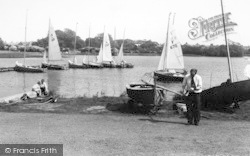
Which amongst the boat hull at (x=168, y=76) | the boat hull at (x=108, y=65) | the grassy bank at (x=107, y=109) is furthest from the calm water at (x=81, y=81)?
the boat hull at (x=108, y=65)

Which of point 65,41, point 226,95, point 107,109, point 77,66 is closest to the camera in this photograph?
point 226,95

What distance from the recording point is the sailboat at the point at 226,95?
10.7 m

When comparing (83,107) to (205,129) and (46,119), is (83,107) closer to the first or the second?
(46,119)

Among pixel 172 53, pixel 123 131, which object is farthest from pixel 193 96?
pixel 172 53

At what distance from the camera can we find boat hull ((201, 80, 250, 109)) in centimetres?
1066

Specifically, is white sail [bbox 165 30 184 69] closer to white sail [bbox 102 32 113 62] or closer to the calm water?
the calm water

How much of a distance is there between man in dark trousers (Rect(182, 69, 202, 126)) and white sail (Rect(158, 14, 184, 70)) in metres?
28.9

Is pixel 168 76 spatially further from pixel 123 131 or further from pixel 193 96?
pixel 123 131

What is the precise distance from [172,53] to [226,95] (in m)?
28.0

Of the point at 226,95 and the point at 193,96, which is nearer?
the point at 193,96

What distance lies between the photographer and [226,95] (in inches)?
432

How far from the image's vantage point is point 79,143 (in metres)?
6.79

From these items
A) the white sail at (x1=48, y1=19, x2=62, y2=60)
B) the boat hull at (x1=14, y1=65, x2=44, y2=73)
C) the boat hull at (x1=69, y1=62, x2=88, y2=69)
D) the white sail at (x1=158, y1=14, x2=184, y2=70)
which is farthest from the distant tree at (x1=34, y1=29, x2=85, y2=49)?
the white sail at (x1=158, y1=14, x2=184, y2=70)

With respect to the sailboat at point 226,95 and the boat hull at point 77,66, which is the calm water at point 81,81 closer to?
the sailboat at point 226,95
